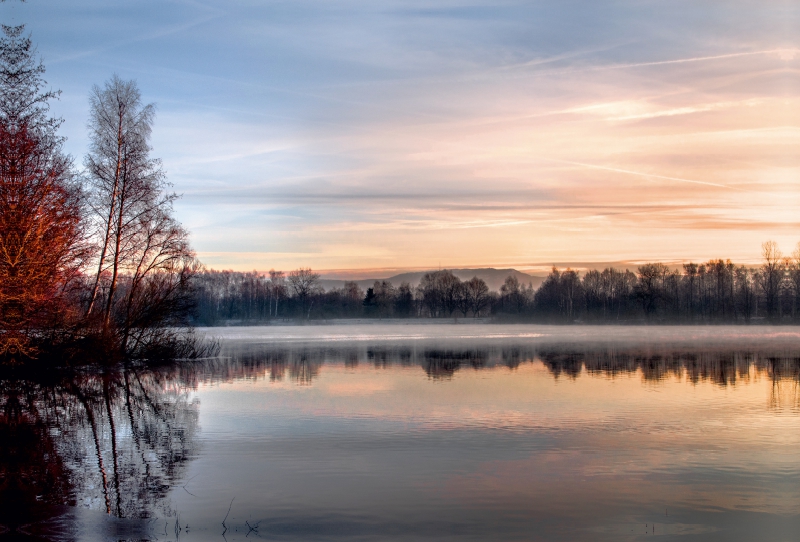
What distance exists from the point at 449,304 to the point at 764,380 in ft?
339

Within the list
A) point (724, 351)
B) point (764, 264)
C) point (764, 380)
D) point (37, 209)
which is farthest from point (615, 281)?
point (37, 209)

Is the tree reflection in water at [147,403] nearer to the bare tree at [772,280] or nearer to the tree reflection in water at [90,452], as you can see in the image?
the tree reflection in water at [90,452]

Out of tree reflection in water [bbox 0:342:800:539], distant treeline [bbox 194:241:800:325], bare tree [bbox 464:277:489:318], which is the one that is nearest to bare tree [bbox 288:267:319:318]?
distant treeline [bbox 194:241:800:325]

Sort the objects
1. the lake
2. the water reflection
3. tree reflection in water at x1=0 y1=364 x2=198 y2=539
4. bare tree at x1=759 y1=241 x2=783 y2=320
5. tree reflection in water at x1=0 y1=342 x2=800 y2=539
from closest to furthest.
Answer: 1. the lake
2. tree reflection in water at x1=0 y1=364 x2=198 y2=539
3. tree reflection in water at x1=0 y1=342 x2=800 y2=539
4. the water reflection
5. bare tree at x1=759 y1=241 x2=783 y2=320

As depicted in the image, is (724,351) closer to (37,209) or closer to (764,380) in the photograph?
(764,380)

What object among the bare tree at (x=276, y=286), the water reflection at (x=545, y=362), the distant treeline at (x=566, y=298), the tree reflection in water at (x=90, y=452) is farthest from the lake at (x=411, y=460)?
the bare tree at (x=276, y=286)

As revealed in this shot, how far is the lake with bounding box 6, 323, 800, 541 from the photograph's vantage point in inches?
294

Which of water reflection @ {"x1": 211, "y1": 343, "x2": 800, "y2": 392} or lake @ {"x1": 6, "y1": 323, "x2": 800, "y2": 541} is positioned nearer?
lake @ {"x1": 6, "y1": 323, "x2": 800, "y2": 541}

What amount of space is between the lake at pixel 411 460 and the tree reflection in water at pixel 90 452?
0.04m

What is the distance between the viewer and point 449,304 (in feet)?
404

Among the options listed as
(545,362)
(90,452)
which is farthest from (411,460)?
(545,362)

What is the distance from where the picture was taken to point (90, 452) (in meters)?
10.7

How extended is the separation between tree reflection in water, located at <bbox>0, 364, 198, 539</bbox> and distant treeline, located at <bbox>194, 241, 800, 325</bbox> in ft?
251

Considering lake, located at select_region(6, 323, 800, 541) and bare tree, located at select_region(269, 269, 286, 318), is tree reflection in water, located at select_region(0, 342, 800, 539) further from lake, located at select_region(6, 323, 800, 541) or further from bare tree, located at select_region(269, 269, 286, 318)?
bare tree, located at select_region(269, 269, 286, 318)
